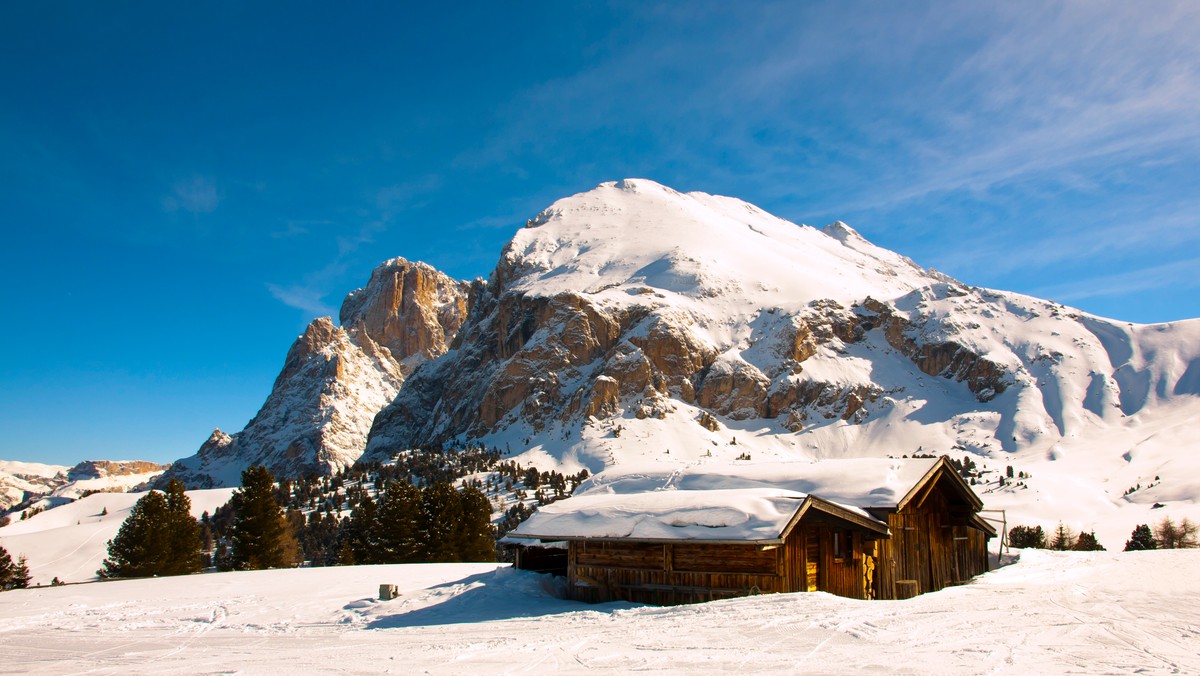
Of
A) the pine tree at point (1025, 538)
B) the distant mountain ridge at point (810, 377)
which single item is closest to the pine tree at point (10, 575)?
the pine tree at point (1025, 538)

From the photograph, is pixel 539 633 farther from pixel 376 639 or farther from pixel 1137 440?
pixel 1137 440

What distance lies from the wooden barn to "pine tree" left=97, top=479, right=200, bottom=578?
33.5 m

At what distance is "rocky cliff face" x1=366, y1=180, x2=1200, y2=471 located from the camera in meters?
151

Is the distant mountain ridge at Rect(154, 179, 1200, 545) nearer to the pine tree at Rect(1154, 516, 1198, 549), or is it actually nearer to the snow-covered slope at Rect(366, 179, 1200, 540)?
the snow-covered slope at Rect(366, 179, 1200, 540)

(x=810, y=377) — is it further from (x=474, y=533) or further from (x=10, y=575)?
(x=10, y=575)

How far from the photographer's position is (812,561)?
1914 cm

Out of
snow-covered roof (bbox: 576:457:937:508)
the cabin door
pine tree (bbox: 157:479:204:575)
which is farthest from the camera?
pine tree (bbox: 157:479:204:575)

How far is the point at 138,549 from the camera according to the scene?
44.2 metres

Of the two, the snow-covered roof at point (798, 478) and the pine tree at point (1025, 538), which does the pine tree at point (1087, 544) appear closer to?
the pine tree at point (1025, 538)

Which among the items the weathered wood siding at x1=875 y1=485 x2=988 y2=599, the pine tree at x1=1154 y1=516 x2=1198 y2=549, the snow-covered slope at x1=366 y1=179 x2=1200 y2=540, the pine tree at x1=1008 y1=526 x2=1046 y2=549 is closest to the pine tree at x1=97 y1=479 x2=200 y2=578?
the weathered wood siding at x1=875 y1=485 x2=988 y2=599

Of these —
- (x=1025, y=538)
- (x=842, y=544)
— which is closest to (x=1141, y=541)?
(x=1025, y=538)

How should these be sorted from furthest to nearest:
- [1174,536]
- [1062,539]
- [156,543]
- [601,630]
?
[1174,536] → [1062,539] → [156,543] → [601,630]

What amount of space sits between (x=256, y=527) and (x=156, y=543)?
6.41 metres

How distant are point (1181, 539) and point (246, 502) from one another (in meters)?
74.0
